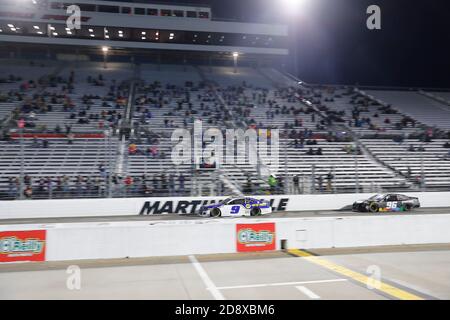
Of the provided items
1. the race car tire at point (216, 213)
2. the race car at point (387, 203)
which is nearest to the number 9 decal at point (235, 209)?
the race car tire at point (216, 213)

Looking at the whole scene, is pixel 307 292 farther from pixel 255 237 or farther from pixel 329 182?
pixel 329 182

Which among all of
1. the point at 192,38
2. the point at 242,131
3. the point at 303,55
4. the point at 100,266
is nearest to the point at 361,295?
the point at 100,266

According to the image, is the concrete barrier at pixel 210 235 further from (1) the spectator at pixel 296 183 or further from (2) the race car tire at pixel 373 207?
(1) the spectator at pixel 296 183

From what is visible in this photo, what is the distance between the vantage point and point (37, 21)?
3616cm

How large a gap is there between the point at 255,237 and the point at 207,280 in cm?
370

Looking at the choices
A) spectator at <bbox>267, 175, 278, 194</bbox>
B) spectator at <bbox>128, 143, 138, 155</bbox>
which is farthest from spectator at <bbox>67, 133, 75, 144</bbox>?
spectator at <bbox>267, 175, 278, 194</bbox>

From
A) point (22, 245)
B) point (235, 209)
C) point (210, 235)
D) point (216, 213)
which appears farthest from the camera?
point (235, 209)

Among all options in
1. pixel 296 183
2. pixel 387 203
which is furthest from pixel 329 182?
pixel 387 203

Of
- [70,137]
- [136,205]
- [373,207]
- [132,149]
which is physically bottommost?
[373,207]

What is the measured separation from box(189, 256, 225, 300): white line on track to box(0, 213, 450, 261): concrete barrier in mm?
864

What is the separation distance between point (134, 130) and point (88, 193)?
20.3 feet

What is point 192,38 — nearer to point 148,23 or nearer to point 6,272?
point 148,23

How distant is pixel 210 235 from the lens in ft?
38.9

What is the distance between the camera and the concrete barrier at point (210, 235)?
439 inches
